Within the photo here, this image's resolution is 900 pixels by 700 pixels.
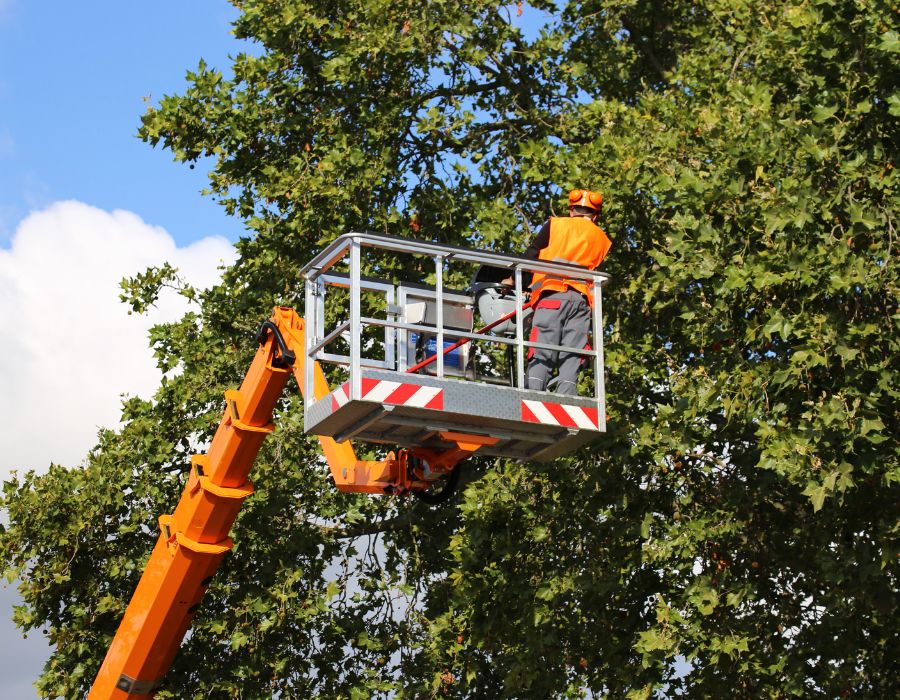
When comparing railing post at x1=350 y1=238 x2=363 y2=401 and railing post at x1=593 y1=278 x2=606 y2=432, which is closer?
railing post at x1=350 y1=238 x2=363 y2=401

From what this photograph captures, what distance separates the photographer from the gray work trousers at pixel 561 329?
10.6 metres

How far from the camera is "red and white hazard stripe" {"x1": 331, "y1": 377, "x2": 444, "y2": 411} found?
9547 mm

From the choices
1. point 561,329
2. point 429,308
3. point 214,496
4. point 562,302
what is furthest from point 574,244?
point 214,496

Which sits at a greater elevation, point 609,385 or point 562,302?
point 609,385

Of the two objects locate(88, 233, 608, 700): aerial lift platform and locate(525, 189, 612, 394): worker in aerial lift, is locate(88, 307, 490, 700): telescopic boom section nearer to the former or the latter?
locate(88, 233, 608, 700): aerial lift platform

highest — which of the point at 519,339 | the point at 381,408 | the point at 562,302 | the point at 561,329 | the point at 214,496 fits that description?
the point at 562,302

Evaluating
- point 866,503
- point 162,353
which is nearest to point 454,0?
point 162,353

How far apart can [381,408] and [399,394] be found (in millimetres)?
167

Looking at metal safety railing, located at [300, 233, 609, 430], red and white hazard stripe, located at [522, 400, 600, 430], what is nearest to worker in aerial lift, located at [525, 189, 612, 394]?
metal safety railing, located at [300, 233, 609, 430]

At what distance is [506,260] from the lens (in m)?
10.4

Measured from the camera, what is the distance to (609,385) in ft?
50.6

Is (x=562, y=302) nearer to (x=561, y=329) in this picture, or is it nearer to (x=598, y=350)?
(x=561, y=329)

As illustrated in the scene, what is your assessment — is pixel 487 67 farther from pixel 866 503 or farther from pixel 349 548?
pixel 866 503

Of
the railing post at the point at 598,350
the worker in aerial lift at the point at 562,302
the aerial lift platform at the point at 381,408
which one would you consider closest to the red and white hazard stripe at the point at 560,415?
the aerial lift platform at the point at 381,408
